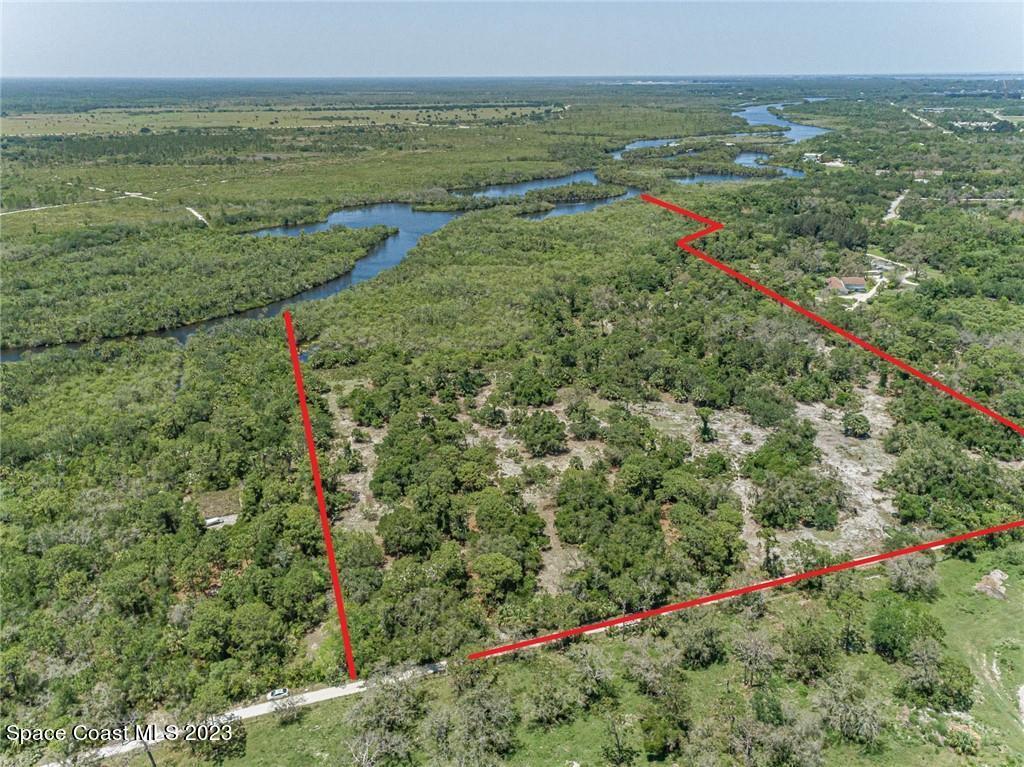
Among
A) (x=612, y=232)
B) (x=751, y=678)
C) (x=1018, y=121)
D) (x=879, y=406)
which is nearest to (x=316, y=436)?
(x=751, y=678)

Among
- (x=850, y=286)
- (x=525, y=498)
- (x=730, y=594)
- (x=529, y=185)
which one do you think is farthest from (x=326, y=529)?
(x=529, y=185)

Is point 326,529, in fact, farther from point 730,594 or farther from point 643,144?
point 643,144

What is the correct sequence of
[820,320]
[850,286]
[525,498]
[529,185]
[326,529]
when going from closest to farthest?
[326,529], [525,498], [820,320], [850,286], [529,185]

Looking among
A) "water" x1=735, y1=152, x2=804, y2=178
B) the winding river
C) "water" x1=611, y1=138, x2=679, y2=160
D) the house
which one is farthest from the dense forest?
"water" x1=611, y1=138, x2=679, y2=160

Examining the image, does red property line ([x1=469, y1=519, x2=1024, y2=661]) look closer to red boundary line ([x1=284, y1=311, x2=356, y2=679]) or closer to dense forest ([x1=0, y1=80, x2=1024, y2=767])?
dense forest ([x1=0, y1=80, x2=1024, y2=767])

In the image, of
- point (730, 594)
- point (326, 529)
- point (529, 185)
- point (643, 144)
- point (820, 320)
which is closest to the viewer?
point (730, 594)

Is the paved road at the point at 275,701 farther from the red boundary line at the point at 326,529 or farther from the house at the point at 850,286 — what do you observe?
the house at the point at 850,286
